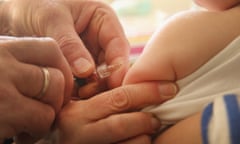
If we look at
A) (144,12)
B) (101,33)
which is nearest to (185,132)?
(101,33)

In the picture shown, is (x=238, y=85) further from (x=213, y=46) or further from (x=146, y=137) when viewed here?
(x=146, y=137)

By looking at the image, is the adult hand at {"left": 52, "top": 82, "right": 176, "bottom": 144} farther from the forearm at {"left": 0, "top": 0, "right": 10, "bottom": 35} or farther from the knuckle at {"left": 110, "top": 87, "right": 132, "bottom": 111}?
the forearm at {"left": 0, "top": 0, "right": 10, "bottom": 35}

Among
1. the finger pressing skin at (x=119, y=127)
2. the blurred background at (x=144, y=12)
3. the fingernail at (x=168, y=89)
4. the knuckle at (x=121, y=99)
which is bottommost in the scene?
the blurred background at (x=144, y=12)

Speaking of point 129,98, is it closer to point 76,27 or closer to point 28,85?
point 28,85

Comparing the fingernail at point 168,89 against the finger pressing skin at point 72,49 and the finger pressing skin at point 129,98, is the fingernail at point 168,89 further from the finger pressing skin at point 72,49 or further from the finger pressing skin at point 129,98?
the finger pressing skin at point 72,49

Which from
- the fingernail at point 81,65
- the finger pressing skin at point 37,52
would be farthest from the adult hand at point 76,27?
the finger pressing skin at point 37,52

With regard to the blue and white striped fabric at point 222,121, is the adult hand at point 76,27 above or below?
below

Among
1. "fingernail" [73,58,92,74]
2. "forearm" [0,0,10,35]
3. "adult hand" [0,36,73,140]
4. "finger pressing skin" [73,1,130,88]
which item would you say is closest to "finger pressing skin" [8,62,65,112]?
"adult hand" [0,36,73,140]

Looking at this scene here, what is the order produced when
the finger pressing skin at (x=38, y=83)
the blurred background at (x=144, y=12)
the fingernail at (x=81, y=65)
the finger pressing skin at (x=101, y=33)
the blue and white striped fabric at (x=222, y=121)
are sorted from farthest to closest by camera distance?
1. the blurred background at (x=144, y=12)
2. the finger pressing skin at (x=101, y=33)
3. the fingernail at (x=81, y=65)
4. the finger pressing skin at (x=38, y=83)
5. the blue and white striped fabric at (x=222, y=121)
